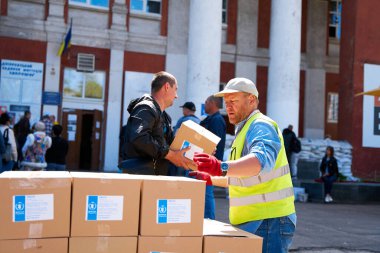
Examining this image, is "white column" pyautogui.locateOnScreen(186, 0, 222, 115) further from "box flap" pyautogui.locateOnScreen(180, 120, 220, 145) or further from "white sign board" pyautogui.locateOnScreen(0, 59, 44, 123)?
"box flap" pyautogui.locateOnScreen(180, 120, 220, 145)

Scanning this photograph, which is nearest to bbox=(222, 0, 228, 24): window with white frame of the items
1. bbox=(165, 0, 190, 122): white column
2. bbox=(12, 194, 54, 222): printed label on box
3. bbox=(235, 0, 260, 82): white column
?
bbox=(235, 0, 260, 82): white column

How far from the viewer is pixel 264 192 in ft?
11.2

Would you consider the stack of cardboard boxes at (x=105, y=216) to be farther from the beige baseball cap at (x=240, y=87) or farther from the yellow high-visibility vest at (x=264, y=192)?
the beige baseball cap at (x=240, y=87)

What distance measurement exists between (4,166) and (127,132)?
6259 millimetres

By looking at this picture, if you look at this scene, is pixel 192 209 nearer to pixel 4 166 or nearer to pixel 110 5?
pixel 4 166

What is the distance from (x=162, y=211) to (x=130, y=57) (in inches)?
685

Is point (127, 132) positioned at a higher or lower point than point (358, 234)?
higher

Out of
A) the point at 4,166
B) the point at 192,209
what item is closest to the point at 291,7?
the point at 4,166

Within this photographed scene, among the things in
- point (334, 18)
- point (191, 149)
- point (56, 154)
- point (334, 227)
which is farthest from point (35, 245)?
point (334, 18)

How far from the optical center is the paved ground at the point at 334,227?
24.9 feet

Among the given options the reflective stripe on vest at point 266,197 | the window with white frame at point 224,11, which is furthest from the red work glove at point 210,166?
the window with white frame at point 224,11

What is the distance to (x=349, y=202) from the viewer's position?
1523 centimetres

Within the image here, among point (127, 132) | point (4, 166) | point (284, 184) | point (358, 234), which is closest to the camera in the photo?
point (284, 184)

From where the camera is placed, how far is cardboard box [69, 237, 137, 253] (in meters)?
2.80
